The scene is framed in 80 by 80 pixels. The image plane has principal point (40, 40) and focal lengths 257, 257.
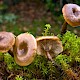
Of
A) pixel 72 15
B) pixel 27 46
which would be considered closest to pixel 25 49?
pixel 27 46

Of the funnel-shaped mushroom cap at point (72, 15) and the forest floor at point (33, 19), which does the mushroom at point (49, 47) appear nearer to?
the funnel-shaped mushroom cap at point (72, 15)

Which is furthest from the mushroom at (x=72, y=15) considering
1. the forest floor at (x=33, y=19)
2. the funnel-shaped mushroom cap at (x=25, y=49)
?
the forest floor at (x=33, y=19)

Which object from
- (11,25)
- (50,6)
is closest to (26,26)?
(11,25)

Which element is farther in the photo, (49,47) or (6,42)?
(49,47)

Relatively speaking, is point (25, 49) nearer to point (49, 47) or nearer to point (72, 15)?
point (49, 47)

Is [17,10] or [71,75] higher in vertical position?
[71,75]

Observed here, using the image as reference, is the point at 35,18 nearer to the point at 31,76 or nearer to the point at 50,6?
the point at 50,6

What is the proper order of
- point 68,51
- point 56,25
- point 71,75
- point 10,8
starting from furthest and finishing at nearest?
point 10,8
point 56,25
point 68,51
point 71,75

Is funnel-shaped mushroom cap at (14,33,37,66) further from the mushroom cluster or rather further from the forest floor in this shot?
the forest floor
